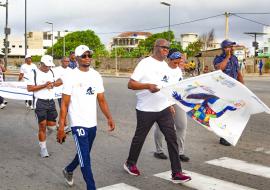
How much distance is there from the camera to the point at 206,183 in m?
5.68

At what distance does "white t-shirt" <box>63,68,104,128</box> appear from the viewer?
16.6 feet

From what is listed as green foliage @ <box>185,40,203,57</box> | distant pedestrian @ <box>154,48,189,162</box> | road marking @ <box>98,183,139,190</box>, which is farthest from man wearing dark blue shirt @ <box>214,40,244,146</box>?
green foliage @ <box>185,40,203,57</box>

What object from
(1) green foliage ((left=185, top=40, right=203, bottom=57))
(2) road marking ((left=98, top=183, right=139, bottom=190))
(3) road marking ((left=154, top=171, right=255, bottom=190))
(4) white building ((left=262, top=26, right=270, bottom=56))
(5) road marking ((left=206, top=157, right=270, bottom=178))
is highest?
(4) white building ((left=262, top=26, right=270, bottom=56))

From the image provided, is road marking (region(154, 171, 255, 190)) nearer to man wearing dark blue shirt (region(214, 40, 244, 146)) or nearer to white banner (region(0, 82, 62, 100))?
man wearing dark blue shirt (region(214, 40, 244, 146))

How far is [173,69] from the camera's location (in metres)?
6.68

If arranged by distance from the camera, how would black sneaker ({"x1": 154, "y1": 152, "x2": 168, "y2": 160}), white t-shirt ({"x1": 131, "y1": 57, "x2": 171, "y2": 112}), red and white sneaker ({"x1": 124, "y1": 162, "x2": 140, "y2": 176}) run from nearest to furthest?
1. white t-shirt ({"x1": 131, "y1": 57, "x2": 171, "y2": 112})
2. red and white sneaker ({"x1": 124, "y1": 162, "x2": 140, "y2": 176})
3. black sneaker ({"x1": 154, "y1": 152, "x2": 168, "y2": 160})

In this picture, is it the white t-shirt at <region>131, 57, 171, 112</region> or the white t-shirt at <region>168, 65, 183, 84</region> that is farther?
the white t-shirt at <region>168, 65, 183, 84</region>

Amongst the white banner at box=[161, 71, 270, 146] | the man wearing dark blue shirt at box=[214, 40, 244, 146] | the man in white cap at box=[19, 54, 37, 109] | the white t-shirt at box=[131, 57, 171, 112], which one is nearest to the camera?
the white banner at box=[161, 71, 270, 146]

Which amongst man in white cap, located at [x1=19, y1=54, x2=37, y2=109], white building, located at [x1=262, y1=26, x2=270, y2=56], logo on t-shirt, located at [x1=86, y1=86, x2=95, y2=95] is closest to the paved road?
logo on t-shirt, located at [x1=86, y1=86, x2=95, y2=95]

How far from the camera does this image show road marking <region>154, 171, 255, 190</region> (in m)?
5.51

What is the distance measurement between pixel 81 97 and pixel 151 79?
116 centimetres

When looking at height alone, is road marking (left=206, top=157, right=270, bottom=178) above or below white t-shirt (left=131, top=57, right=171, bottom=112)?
below

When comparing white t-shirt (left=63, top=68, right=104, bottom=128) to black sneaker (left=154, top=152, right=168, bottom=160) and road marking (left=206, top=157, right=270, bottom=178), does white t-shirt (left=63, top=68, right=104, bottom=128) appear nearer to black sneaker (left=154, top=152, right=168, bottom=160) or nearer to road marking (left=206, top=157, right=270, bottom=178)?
black sneaker (left=154, top=152, right=168, bottom=160)

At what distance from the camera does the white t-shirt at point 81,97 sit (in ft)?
16.6
